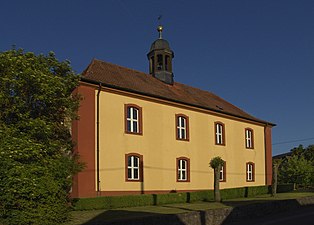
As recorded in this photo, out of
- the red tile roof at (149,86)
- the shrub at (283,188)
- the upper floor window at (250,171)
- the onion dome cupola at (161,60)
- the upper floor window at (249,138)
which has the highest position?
the onion dome cupola at (161,60)

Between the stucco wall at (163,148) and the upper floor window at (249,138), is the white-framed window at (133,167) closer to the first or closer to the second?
the stucco wall at (163,148)

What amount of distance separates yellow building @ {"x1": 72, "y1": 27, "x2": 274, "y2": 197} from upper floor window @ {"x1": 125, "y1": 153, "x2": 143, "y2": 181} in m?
0.07

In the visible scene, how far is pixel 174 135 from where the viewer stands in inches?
1260

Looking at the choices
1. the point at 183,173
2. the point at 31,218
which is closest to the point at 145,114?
the point at 183,173

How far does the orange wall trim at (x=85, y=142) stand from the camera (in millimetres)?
25078

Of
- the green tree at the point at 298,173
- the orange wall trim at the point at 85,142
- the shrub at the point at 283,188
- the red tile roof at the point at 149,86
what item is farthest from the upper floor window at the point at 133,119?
the green tree at the point at 298,173

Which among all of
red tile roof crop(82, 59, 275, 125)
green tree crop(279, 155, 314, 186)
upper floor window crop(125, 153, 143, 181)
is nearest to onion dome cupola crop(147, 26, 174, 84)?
red tile roof crop(82, 59, 275, 125)

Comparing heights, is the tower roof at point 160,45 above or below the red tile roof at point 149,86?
above

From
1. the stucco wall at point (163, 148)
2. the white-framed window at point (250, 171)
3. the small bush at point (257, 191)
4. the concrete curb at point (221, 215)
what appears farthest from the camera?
the white-framed window at point (250, 171)

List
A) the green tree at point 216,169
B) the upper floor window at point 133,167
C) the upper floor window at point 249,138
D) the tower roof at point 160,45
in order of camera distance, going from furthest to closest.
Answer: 1. the upper floor window at point 249,138
2. the tower roof at point 160,45
3. the upper floor window at point 133,167
4. the green tree at point 216,169

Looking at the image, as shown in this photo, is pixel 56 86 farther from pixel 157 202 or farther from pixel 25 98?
pixel 157 202

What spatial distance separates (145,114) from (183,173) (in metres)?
6.21

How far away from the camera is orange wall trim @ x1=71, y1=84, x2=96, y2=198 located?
25.1 meters

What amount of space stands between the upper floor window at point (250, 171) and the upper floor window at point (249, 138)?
5.70ft
